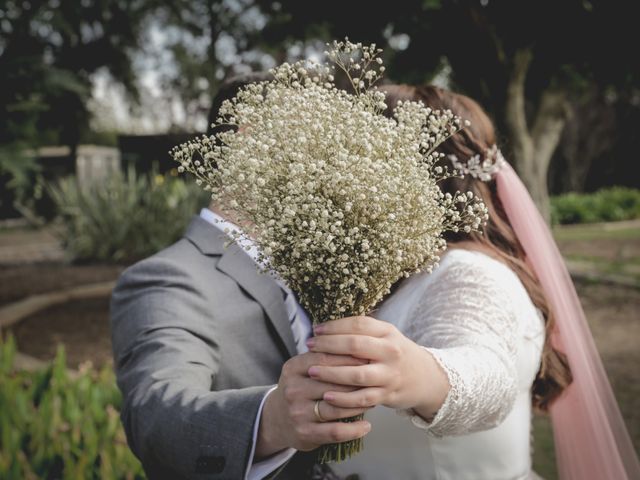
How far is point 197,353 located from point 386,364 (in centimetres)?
68

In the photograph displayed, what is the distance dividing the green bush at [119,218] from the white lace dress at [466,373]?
30.9 ft

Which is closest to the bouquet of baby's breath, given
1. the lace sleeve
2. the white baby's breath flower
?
the white baby's breath flower

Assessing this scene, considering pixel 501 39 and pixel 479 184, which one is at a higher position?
Result: pixel 501 39

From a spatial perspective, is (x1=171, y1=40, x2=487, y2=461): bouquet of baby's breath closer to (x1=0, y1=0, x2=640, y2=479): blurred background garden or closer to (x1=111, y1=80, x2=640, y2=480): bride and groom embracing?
(x1=111, y1=80, x2=640, y2=480): bride and groom embracing

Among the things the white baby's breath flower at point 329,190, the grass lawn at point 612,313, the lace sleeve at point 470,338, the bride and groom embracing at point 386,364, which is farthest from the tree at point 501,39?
the white baby's breath flower at point 329,190

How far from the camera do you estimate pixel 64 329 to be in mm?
7289

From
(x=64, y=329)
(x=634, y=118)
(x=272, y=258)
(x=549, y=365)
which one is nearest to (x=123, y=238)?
(x=64, y=329)

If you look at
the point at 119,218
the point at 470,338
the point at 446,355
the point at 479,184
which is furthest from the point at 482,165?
the point at 119,218

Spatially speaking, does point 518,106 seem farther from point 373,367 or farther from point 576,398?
point 373,367

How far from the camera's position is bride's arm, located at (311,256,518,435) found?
1.25 metres

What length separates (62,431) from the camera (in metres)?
3.04

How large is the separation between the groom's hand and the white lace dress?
9.2 inches

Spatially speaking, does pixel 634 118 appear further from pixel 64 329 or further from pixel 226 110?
pixel 226 110

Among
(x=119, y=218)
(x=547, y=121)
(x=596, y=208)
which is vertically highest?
(x=547, y=121)
